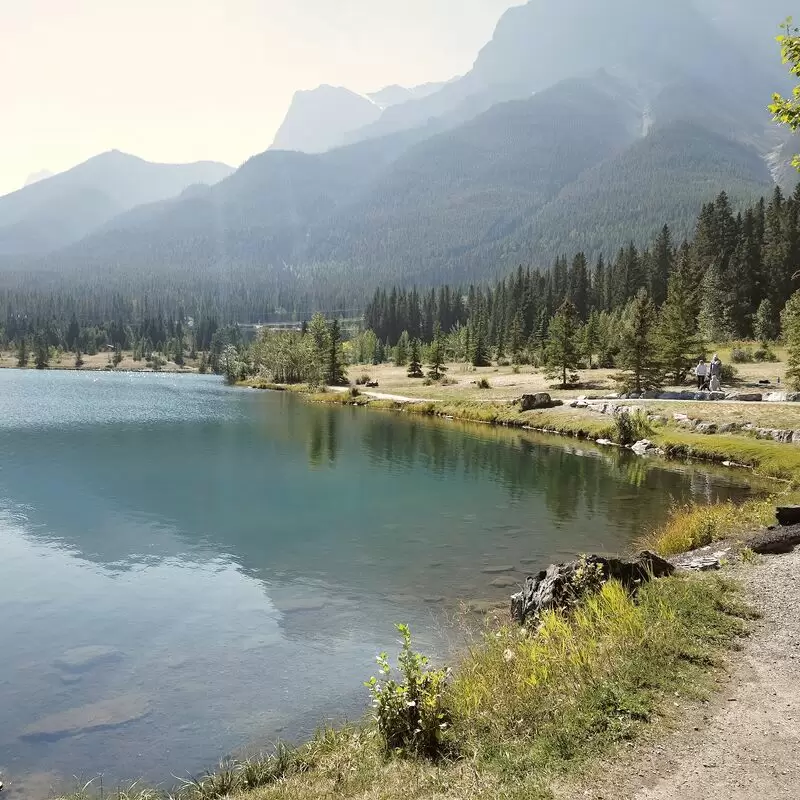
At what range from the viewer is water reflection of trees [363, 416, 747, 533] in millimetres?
29953

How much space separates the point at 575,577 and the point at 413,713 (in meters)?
5.83

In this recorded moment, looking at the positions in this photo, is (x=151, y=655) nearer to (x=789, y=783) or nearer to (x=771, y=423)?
(x=789, y=783)

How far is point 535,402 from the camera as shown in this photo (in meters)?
68.6

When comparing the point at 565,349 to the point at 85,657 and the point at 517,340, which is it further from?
the point at 85,657

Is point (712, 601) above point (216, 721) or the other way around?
above

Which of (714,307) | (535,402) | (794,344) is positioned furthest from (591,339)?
(794,344)

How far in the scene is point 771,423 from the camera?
4259 cm

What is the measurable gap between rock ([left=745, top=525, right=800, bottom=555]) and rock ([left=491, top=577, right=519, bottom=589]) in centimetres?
656

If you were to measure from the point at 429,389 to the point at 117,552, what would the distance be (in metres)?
79.1

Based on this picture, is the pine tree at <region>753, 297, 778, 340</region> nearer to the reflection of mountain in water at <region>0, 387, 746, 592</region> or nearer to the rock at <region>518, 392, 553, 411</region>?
the rock at <region>518, 392, 553, 411</region>

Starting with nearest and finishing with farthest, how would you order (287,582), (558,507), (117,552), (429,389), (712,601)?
(712,601)
(287,582)
(117,552)
(558,507)
(429,389)

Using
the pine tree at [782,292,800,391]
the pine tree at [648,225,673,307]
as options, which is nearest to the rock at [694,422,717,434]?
the pine tree at [782,292,800,391]

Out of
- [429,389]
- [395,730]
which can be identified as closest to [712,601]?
[395,730]

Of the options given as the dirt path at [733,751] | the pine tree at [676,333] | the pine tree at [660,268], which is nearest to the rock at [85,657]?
the dirt path at [733,751]
